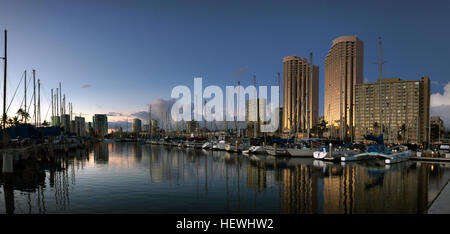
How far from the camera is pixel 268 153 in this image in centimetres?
5819

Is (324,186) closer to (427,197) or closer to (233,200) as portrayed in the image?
(427,197)

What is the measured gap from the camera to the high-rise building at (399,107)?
513 ft

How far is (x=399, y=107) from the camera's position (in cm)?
16138

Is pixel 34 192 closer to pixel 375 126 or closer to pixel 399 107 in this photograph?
pixel 375 126

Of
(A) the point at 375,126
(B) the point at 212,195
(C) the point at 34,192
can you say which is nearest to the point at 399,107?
(A) the point at 375,126

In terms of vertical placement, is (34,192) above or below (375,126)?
below

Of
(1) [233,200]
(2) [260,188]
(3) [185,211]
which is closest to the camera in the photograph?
(3) [185,211]

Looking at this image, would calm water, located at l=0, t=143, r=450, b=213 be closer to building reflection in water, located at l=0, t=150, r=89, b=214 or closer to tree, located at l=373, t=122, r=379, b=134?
building reflection in water, located at l=0, t=150, r=89, b=214

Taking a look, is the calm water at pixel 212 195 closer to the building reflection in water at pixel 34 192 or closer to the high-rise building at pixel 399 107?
the building reflection in water at pixel 34 192
